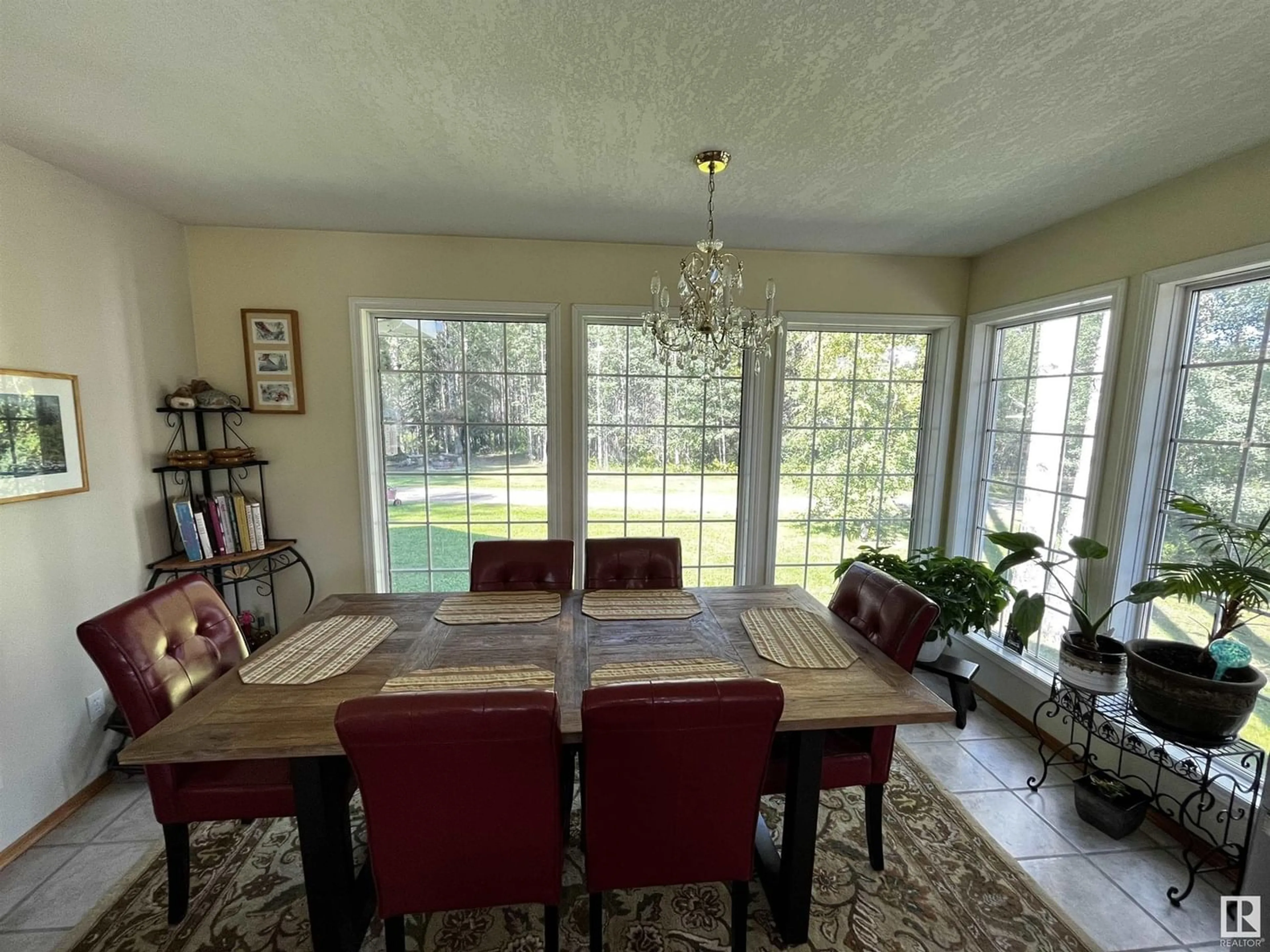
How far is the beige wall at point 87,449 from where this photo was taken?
1789 millimetres

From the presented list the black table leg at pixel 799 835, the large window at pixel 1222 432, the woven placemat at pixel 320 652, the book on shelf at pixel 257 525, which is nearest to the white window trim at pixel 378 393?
the book on shelf at pixel 257 525

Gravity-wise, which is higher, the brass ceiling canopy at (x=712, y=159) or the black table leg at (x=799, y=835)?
the brass ceiling canopy at (x=712, y=159)

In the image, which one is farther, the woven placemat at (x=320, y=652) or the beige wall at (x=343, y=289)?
the beige wall at (x=343, y=289)

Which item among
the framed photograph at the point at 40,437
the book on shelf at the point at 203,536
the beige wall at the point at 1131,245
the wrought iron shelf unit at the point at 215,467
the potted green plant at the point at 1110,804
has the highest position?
the beige wall at the point at 1131,245

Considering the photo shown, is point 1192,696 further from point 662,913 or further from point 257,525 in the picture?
point 257,525

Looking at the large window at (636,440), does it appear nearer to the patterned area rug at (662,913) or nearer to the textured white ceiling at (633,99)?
the textured white ceiling at (633,99)

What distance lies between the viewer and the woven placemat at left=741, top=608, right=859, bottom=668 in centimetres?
162

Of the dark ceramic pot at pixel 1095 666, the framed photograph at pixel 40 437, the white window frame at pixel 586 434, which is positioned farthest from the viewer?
the white window frame at pixel 586 434

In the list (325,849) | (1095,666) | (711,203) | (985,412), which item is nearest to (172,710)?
(325,849)

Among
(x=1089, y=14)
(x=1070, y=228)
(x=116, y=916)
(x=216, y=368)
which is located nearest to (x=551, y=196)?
(x=1089, y=14)

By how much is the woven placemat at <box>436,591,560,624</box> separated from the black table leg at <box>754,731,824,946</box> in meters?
0.99

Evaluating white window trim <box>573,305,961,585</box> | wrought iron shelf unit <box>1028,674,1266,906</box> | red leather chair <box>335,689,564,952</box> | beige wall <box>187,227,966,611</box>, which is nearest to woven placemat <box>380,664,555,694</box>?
red leather chair <box>335,689,564,952</box>

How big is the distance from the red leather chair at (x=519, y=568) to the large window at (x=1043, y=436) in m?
2.26

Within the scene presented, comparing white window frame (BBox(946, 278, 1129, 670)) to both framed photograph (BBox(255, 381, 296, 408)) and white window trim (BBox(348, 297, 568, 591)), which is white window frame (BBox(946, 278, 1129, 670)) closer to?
white window trim (BBox(348, 297, 568, 591))
